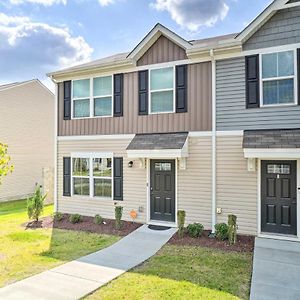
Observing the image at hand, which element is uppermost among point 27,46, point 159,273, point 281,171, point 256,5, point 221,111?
point 27,46

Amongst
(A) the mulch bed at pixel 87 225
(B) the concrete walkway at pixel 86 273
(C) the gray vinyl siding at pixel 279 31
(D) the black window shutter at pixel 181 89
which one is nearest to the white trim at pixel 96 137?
(D) the black window shutter at pixel 181 89

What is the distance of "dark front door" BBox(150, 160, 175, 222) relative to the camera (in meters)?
10.3

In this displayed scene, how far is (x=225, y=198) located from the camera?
9336 millimetres

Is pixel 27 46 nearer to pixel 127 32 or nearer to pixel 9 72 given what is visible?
pixel 9 72

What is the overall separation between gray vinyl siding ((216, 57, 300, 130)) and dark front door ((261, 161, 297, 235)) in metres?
1.24

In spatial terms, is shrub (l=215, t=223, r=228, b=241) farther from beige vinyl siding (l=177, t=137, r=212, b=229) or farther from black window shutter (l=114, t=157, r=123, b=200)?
black window shutter (l=114, t=157, r=123, b=200)

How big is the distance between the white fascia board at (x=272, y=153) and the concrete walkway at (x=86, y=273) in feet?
11.7

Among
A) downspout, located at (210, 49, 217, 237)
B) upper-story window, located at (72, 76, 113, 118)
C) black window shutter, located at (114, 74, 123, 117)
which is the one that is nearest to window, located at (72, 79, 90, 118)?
upper-story window, located at (72, 76, 113, 118)

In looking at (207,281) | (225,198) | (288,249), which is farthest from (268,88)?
(207,281)

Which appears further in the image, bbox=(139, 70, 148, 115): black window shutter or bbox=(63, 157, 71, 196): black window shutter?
bbox=(63, 157, 71, 196): black window shutter

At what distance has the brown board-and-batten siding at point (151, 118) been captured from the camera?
31.9 feet

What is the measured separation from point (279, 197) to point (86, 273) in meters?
5.92

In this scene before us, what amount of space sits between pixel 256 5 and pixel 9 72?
1812 cm

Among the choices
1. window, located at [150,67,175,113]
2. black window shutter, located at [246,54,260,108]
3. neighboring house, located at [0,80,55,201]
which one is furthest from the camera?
neighboring house, located at [0,80,55,201]
